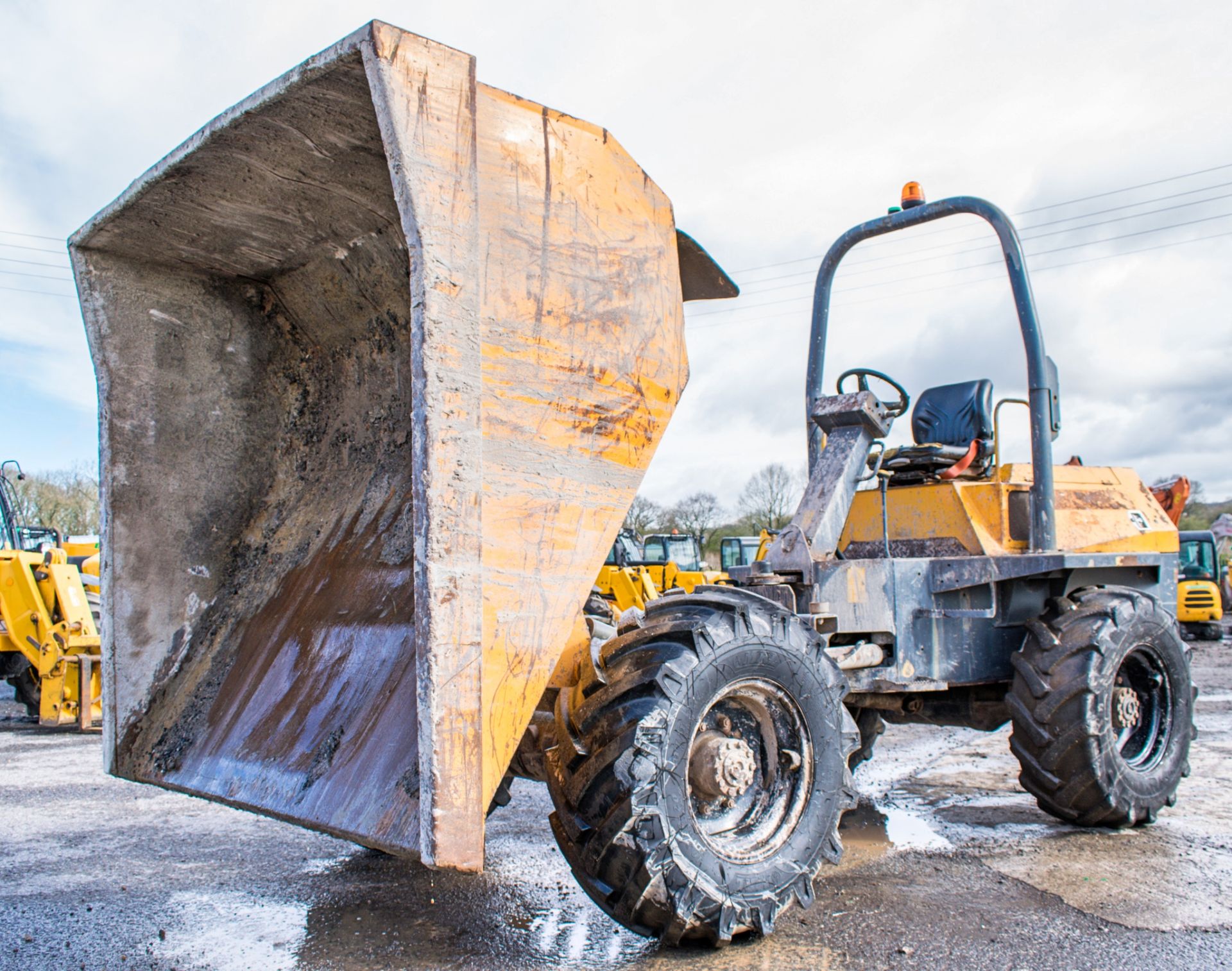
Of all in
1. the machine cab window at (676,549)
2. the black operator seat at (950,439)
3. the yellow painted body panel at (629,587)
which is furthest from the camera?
the machine cab window at (676,549)

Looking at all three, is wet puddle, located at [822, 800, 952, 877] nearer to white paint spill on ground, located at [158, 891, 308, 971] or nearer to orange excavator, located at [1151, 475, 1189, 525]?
white paint spill on ground, located at [158, 891, 308, 971]

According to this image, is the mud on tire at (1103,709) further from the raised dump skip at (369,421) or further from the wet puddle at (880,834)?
the raised dump skip at (369,421)

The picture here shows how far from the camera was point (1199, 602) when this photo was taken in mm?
16031

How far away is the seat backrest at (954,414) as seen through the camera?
17.1 ft

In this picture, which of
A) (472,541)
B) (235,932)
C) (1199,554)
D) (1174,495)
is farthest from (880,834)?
(1199,554)

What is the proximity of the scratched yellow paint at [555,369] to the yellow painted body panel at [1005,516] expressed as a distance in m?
2.34

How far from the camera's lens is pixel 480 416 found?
243cm

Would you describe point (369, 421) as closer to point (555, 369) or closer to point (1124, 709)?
point (555, 369)

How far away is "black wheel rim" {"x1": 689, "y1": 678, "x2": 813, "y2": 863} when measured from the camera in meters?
3.04

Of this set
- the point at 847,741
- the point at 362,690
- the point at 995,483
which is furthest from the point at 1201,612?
the point at 362,690

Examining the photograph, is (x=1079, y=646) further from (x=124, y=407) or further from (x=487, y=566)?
(x=124, y=407)

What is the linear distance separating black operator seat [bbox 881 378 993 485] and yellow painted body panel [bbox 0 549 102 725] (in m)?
6.64

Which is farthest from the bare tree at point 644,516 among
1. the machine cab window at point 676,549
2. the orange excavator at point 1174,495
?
the orange excavator at point 1174,495

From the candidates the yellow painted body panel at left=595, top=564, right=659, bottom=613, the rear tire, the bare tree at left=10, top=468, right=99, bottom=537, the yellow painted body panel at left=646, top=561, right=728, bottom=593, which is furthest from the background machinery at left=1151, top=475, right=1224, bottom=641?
the bare tree at left=10, top=468, right=99, bottom=537
